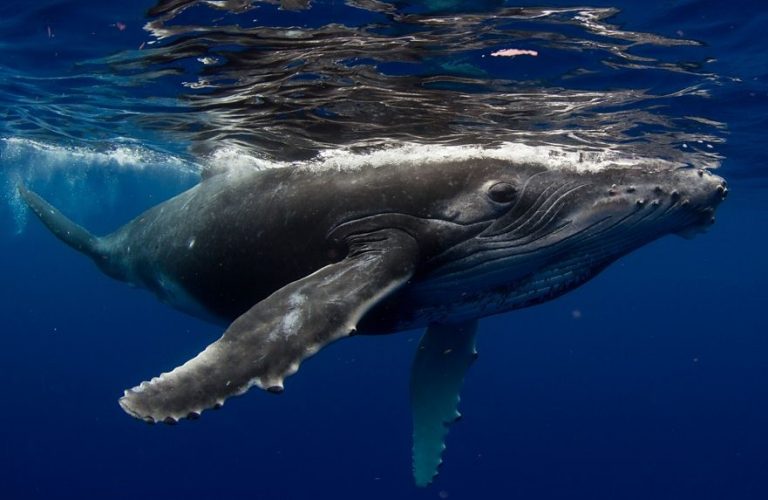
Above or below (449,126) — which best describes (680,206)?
above

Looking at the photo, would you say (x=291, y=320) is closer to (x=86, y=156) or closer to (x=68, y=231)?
(x=68, y=231)

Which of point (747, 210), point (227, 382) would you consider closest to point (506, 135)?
point (227, 382)

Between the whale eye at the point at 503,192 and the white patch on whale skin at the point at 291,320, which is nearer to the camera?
the white patch on whale skin at the point at 291,320

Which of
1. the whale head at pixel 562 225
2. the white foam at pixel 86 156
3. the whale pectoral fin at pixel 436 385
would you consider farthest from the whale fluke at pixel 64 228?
the white foam at pixel 86 156

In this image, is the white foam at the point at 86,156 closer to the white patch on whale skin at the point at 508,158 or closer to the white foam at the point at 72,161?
the white foam at the point at 72,161

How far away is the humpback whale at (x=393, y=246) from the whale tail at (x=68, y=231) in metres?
4.26

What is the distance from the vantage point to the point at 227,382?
5.11 m

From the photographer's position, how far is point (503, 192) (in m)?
6.87

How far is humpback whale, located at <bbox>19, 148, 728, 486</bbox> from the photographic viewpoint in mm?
5301

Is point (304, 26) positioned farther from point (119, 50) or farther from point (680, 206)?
point (680, 206)

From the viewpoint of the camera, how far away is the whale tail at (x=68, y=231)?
1209cm

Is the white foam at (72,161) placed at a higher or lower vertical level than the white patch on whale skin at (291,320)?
lower

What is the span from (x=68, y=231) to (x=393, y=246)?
29.1 ft

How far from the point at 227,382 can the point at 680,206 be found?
15.5 feet
